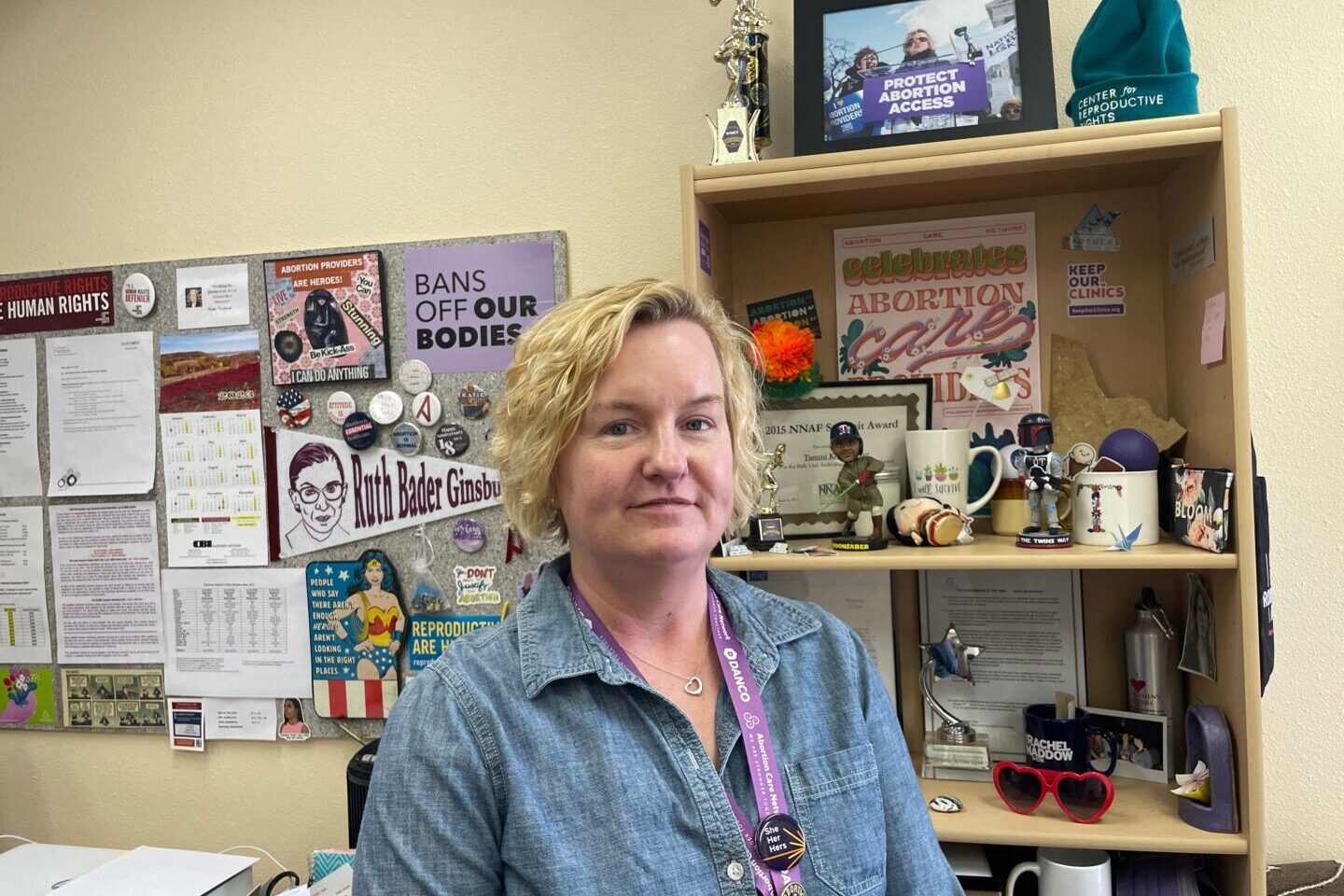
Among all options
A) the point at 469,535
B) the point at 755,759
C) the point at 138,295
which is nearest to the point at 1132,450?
the point at 755,759

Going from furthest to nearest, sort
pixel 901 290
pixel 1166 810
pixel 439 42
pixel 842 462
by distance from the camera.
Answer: pixel 439 42 → pixel 901 290 → pixel 842 462 → pixel 1166 810

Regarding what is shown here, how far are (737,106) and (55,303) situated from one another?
1469mm

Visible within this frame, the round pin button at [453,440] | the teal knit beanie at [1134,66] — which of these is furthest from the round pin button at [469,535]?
the teal knit beanie at [1134,66]

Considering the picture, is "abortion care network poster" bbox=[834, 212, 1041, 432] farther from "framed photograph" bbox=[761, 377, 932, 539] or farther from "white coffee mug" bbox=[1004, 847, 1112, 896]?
"white coffee mug" bbox=[1004, 847, 1112, 896]

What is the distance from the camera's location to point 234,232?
5.94ft

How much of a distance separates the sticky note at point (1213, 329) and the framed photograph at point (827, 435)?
0.40 m

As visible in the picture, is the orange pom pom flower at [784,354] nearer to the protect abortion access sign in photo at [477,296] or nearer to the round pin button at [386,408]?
the protect abortion access sign in photo at [477,296]

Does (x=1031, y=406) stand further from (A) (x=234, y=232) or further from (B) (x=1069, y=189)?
(A) (x=234, y=232)

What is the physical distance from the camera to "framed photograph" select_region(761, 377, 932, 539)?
1476mm

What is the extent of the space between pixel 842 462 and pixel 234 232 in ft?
4.24

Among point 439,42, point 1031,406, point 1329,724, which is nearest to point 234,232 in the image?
point 439,42

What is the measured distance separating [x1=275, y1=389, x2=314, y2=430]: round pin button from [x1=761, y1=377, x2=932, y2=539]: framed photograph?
0.90 meters

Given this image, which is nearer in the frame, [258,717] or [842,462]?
[842,462]

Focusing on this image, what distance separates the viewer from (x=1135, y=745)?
1415 millimetres
